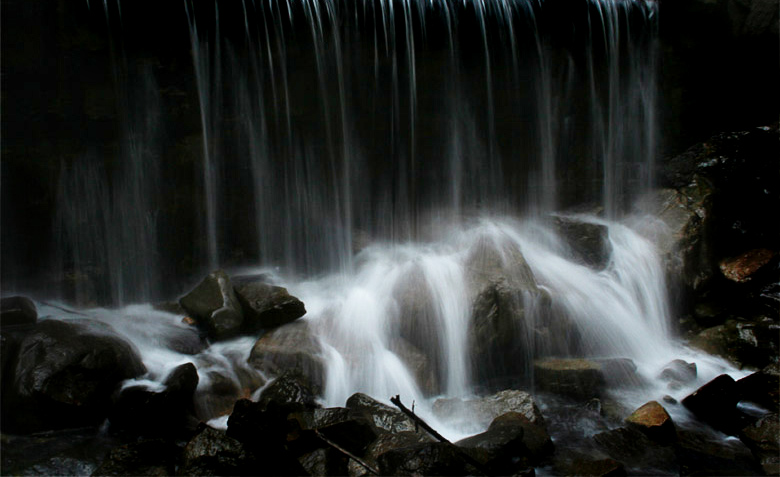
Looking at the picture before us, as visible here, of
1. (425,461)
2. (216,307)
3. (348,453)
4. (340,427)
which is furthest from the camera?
(216,307)

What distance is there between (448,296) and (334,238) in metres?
2.33

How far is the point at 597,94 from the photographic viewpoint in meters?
9.83

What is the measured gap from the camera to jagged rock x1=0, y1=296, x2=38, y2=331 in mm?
5633

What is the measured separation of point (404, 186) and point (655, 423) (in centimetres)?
522

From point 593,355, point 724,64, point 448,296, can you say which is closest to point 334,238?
point 448,296

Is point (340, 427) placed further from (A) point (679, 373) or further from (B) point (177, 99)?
(B) point (177, 99)

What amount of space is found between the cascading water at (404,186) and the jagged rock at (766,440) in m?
1.54

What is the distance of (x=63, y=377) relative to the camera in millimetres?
4965

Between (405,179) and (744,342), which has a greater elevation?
(405,179)

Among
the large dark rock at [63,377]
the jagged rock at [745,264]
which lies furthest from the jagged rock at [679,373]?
the large dark rock at [63,377]

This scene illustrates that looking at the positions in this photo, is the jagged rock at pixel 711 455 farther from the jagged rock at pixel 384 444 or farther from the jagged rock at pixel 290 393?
the jagged rock at pixel 290 393

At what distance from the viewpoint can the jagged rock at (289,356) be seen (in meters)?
5.97

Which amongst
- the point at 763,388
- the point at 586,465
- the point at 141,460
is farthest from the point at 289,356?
the point at 763,388

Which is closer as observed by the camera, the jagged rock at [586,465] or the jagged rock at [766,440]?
the jagged rock at [586,465]
